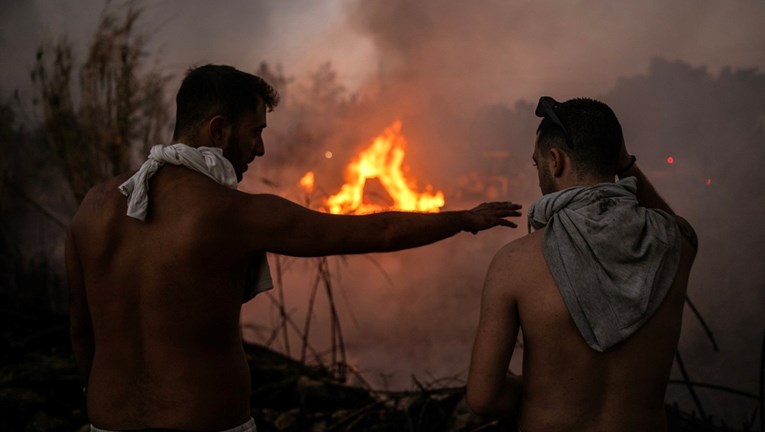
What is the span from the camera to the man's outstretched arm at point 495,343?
1820 millimetres

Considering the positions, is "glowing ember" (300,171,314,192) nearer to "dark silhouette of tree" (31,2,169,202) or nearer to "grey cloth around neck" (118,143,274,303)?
"dark silhouette of tree" (31,2,169,202)

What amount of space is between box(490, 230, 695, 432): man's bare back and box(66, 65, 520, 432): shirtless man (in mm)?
529

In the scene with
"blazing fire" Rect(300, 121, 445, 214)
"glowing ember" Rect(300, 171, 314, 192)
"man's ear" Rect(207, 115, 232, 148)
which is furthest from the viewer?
"glowing ember" Rect(300, 171, 314, 192)

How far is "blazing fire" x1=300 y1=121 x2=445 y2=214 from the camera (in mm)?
5582

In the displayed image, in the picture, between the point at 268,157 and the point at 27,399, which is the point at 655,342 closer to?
the point at 27,399

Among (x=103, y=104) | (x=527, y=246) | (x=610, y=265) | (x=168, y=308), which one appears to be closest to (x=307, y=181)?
(x=103, y=104)

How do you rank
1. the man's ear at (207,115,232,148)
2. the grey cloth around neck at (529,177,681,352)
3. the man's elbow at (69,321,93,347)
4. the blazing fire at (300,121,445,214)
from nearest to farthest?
the grey cloth around neck at (529,177,681,352) < the man's ear at (207,115,232,148) < the man's elbow at (69,321,93,347) < the blazing fire at (300,121,445,214)

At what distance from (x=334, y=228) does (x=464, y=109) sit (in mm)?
4620

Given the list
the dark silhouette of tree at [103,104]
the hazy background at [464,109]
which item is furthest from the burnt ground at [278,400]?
the dark silhouette of tree at [103,104]

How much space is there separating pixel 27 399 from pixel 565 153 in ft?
12.3

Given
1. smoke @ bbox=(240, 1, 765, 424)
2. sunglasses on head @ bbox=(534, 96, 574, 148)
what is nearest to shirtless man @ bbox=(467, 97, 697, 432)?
sunglasses on head @ bbox=(534, 96, 574, 148)

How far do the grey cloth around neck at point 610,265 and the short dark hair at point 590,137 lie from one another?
14cm

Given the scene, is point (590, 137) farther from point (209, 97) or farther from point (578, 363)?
point (209, 97)

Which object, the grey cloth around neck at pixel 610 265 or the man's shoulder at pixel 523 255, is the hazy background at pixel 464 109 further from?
the man's shoulder at pixel 523 255
